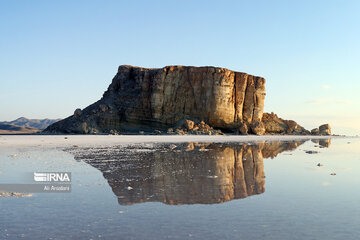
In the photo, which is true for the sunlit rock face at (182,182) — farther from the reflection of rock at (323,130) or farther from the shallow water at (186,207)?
the reflection of rock at (323,130)

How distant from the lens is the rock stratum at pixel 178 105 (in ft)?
169

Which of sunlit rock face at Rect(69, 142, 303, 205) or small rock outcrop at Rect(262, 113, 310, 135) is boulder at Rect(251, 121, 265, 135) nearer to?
small rock outcrop at Rect(262, 113, 310, 135)

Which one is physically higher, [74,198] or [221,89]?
[221,89]

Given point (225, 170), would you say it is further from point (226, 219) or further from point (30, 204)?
point (30, 204)

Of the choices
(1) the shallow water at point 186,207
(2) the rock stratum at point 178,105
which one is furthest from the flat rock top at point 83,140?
(2) the rock stratum at point 178,105

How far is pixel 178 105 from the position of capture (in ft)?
173

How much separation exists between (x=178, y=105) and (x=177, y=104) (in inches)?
9.4

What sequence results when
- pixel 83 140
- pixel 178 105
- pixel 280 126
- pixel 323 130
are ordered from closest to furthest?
pixel 83 140 → pixel 178 105 → pixel 280 126 → pixel 323 130

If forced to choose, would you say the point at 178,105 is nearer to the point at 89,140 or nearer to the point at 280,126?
the point at 280,126

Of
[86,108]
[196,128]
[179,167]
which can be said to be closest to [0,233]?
[179,167]

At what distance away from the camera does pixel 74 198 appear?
20.1 feet

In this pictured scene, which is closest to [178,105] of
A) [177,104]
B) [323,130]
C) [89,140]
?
[177,104]

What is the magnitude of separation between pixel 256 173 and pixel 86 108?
172ft

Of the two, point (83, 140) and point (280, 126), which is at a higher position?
Result: point (280, 126)
